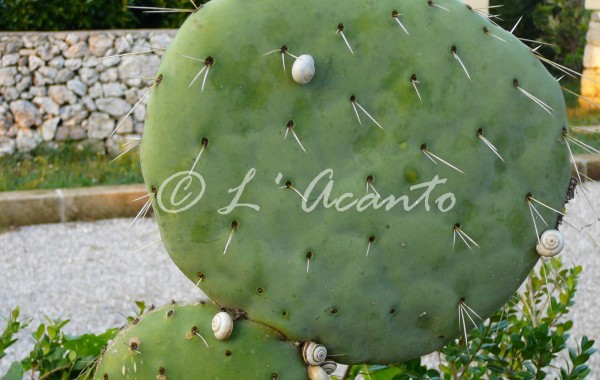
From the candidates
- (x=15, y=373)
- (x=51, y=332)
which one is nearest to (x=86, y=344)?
(x=51, y=332)

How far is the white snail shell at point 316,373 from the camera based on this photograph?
4.74 ft

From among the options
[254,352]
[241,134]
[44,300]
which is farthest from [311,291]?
[44,300]

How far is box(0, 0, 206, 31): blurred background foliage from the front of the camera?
7.20m

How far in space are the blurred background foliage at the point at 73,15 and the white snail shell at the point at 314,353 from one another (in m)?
5.90

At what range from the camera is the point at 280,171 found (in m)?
1.40

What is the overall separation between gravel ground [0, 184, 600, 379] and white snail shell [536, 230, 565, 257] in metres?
2.55

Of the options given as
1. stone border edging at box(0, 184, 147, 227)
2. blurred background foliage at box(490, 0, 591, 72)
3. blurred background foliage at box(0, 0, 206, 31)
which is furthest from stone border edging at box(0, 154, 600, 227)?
blurred background foliage at box(490, 0, 591, 72)

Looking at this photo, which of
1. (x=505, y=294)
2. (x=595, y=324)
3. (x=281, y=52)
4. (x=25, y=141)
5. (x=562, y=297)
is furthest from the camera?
(x=25, y=141)

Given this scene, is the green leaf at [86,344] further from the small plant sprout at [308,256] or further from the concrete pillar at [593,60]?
the concrete pillar at [593,60]

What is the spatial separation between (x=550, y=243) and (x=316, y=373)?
1.28 feet

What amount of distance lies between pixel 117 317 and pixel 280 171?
3066mm

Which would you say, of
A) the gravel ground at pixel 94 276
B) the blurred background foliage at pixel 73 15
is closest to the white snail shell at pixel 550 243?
the gravel ground at pixel 94 276

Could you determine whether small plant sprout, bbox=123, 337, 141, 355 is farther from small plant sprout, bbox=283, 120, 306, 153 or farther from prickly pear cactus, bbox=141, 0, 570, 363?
small plant sprout, bbox=283, 120, 306, 153

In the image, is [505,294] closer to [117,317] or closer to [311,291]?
[311,291]
